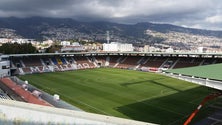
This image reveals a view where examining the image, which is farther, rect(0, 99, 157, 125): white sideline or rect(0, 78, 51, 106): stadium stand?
rect(0, 78, 51, 106): stadium stand

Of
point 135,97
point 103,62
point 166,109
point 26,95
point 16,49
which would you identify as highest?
point 16,49

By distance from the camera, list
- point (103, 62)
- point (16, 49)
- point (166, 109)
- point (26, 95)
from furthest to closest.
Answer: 1. point (103, 62)
2. point (16, 49)
3. point (26, 95)
4. point (166, 109)

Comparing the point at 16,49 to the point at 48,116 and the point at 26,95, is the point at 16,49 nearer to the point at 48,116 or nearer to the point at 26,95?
the point at 26,95

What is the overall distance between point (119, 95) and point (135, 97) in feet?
7.74

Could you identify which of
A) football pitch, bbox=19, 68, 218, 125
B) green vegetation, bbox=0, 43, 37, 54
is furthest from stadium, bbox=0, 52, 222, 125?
green vegetation, bbox=0, 43, 37, 54

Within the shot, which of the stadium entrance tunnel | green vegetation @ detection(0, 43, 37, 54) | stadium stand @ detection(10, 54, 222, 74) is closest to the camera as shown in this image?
the stadium entrance tunnel

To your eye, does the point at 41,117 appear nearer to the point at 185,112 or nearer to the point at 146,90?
the point at 185,112

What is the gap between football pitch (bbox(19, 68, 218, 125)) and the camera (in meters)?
25.0

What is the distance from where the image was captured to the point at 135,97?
3164 cm

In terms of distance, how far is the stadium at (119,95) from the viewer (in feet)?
31.2

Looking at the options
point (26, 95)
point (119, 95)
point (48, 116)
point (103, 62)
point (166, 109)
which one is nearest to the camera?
point (48, 116)

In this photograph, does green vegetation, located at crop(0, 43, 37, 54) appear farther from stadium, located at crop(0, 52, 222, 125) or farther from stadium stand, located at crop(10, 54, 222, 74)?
stadium, located at crop(0, 52, 222, 125)

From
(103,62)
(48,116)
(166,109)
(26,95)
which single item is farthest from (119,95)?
(103,62)

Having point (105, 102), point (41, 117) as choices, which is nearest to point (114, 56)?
point (105, 102)
